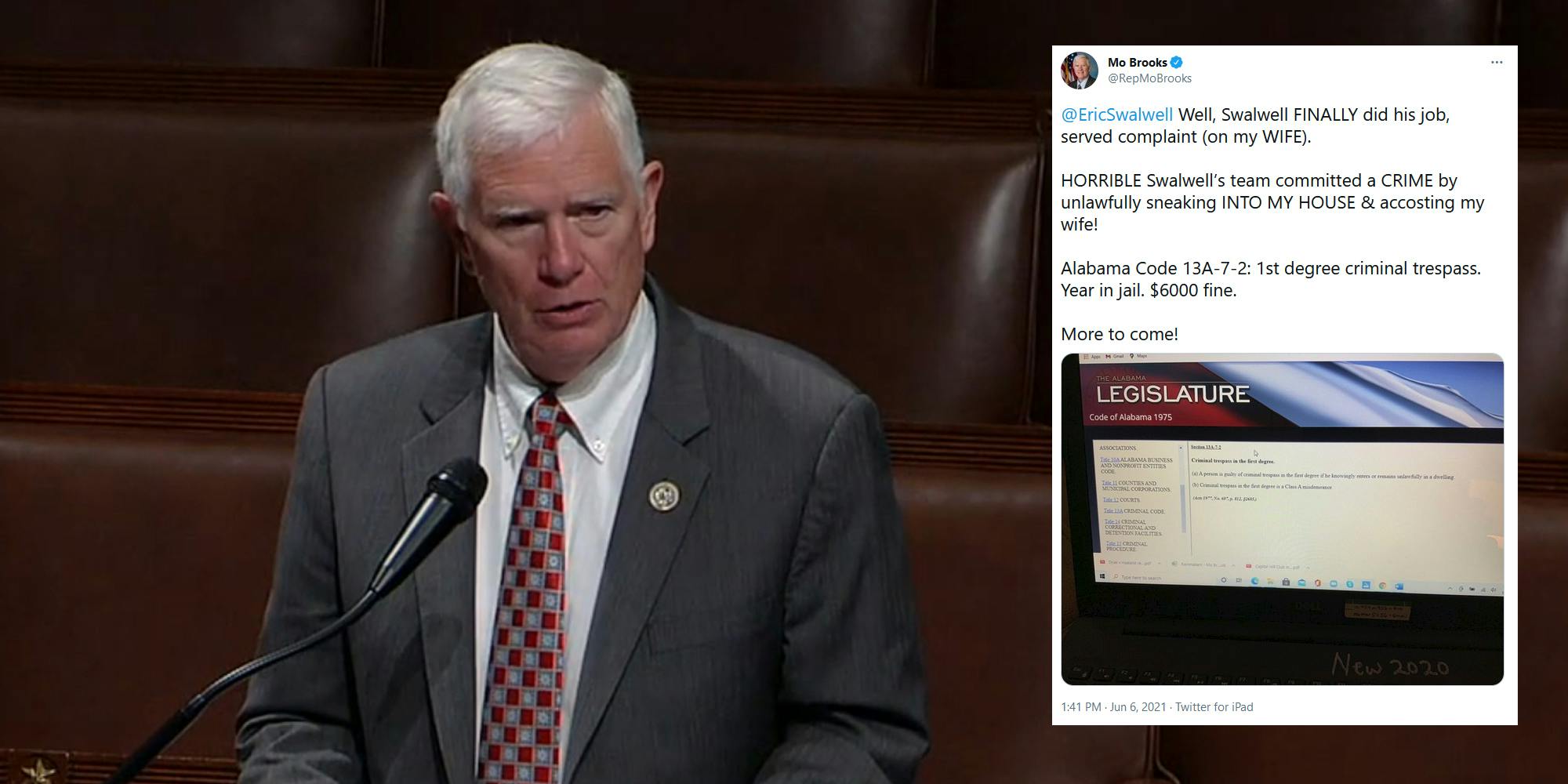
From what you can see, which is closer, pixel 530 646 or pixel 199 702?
pixel 199 702

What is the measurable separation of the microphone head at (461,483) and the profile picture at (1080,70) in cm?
48

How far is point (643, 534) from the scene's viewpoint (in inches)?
28.6

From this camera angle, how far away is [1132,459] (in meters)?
0.92

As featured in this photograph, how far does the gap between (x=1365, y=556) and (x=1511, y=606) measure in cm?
7

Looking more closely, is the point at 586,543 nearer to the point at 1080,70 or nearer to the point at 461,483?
the point at 461,483

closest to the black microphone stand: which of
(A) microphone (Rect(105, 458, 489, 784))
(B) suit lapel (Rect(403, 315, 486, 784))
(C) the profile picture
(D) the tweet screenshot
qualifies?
(A) microphone (Rect(105, 458, 489, 784))

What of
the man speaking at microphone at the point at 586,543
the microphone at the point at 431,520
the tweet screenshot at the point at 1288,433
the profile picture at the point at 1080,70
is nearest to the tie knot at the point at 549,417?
the man speaking at microphone at the point at 586,543

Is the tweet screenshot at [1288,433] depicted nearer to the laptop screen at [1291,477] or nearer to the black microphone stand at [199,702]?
the laptop screen at [1291,477]

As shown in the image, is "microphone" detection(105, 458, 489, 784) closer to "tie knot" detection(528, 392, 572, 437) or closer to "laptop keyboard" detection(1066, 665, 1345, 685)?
"tie knot" detection(528, 392, 572, 437)

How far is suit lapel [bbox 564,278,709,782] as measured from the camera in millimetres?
717

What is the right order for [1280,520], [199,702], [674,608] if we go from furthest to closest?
[1280,520]
[674,608]
[199,702]

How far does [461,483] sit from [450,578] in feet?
0.36

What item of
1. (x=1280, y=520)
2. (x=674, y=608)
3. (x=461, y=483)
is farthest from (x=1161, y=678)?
(x=461, y=483)

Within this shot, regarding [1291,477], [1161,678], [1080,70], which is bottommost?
[1161,678]
